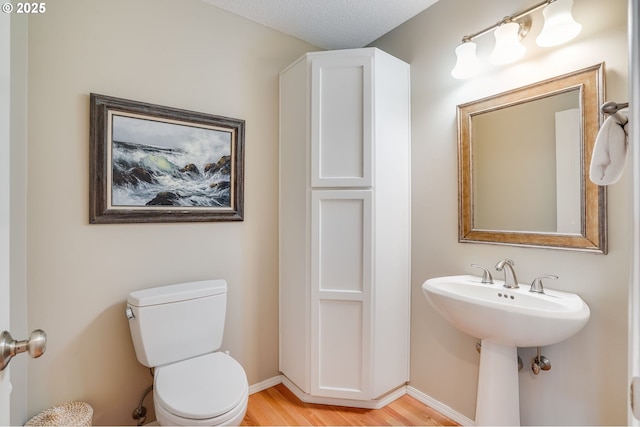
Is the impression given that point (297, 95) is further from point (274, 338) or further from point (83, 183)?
point (274, 338)

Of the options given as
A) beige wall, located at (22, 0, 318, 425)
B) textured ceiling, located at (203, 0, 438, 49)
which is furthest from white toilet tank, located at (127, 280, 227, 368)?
textured ceiling, located at (203, 0, 438, 49)

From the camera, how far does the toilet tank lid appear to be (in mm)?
1522

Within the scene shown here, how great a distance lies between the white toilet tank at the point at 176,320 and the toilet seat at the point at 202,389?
0.24 ft

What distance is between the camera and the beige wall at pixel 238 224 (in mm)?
1307

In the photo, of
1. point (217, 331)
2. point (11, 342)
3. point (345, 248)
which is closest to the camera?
point (11, 342)

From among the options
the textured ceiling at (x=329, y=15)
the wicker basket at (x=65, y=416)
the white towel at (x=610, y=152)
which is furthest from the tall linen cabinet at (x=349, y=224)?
the wicker basket at (x=65, y=416)

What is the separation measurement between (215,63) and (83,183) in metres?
1.03

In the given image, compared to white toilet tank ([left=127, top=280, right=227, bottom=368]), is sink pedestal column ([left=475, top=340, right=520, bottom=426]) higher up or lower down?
lower down

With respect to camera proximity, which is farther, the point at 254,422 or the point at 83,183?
the point at 254,422

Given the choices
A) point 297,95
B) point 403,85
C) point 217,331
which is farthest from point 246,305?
point 403,85

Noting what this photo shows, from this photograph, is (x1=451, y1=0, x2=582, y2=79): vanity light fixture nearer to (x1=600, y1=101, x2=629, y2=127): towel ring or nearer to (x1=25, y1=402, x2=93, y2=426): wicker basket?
(x1=600, y1=101, x2=629, y2=127): towel ring

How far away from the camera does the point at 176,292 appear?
1604 millimetres

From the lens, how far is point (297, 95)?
1.99 meters

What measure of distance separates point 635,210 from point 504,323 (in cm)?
89
